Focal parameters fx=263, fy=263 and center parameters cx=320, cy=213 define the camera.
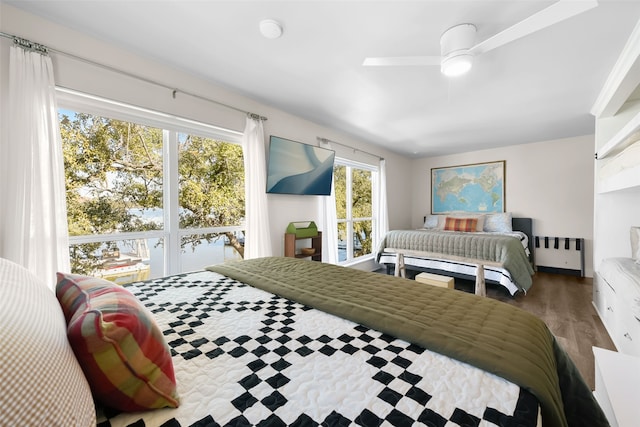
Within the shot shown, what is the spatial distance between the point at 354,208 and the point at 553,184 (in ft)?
11.3

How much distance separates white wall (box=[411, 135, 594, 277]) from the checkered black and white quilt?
205 inches

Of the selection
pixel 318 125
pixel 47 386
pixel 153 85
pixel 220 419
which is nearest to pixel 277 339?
pixel 220 419

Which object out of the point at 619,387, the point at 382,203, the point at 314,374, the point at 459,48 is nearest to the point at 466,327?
the point at 314,374

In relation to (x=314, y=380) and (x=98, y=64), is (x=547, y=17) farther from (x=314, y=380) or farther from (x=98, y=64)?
A: (x=98, y=64)

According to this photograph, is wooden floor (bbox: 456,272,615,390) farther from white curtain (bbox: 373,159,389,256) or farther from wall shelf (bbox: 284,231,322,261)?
wall shelf (bbox: 284,231,322,261)

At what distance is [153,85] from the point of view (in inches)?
86.1

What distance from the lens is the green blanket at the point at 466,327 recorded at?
801mm

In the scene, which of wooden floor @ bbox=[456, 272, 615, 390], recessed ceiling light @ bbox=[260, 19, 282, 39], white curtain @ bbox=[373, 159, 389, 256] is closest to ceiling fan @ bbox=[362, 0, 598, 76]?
recessed ceiling light @ bbox=[260, 19, 282, 39]

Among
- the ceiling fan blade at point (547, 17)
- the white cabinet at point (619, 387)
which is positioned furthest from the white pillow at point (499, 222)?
the ceiling fan blade at point (547, 17)

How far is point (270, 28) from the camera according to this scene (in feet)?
5.69

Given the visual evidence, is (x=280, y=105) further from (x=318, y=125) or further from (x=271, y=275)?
(x=271, y=275)

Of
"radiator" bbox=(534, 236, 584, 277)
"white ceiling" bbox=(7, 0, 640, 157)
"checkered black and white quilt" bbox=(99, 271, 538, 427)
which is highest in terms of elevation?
"white ceiling" bbox=(7, 0, 640, 157)

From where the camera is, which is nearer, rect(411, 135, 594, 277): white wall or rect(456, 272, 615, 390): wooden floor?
rect(456, 272, 615, 390): wooden floor

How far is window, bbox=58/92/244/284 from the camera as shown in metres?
1.97
